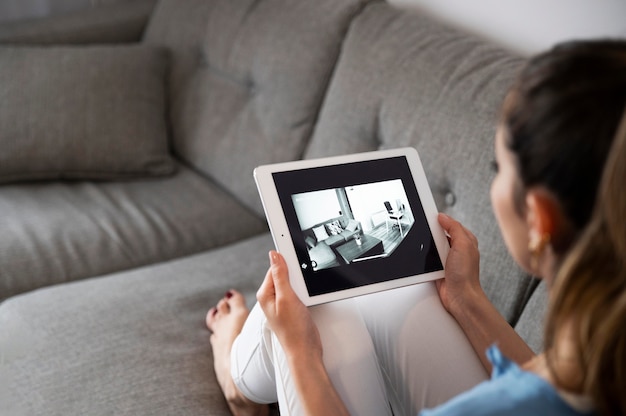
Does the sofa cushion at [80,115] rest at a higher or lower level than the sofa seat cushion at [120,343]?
higher

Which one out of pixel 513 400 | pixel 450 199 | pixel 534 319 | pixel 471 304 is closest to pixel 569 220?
pixel 513 400

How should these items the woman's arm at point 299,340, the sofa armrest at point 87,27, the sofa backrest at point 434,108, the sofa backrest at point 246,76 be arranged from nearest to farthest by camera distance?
1. the woman's arm at point 299,340
2. the sofa backrest at point 434,108
3. the sofa backrest at point 246,76
4. the sofa armrest at point 87,27

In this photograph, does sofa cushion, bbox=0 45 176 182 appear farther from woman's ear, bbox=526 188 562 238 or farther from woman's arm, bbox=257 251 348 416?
woman's ear, bbox=526 188 562 238

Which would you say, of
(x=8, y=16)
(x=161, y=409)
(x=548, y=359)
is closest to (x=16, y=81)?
(x=8, y=16)

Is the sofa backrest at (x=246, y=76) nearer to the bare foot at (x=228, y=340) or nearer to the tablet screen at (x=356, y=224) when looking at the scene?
the bare foot at (x=228, y=340)

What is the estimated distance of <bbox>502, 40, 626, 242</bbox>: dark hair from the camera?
2.18 feet

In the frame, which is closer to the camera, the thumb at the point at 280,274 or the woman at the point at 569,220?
the woman at the point at 569,220

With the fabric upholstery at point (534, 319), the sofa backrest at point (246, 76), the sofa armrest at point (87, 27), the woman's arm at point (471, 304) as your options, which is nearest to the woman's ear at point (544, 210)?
the woman's arm at point (471, 304)

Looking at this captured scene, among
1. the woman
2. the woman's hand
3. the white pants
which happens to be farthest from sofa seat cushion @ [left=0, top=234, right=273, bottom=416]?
the woman

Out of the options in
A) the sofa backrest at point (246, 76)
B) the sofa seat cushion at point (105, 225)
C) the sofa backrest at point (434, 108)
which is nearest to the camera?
the sofa backrest at point (434, 108)

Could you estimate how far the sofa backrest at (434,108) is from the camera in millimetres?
1311

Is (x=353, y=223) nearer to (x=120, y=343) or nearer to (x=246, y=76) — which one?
(x=120, y=343)

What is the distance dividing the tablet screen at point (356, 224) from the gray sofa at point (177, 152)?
213mm

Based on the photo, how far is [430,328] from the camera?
1.08 metres
